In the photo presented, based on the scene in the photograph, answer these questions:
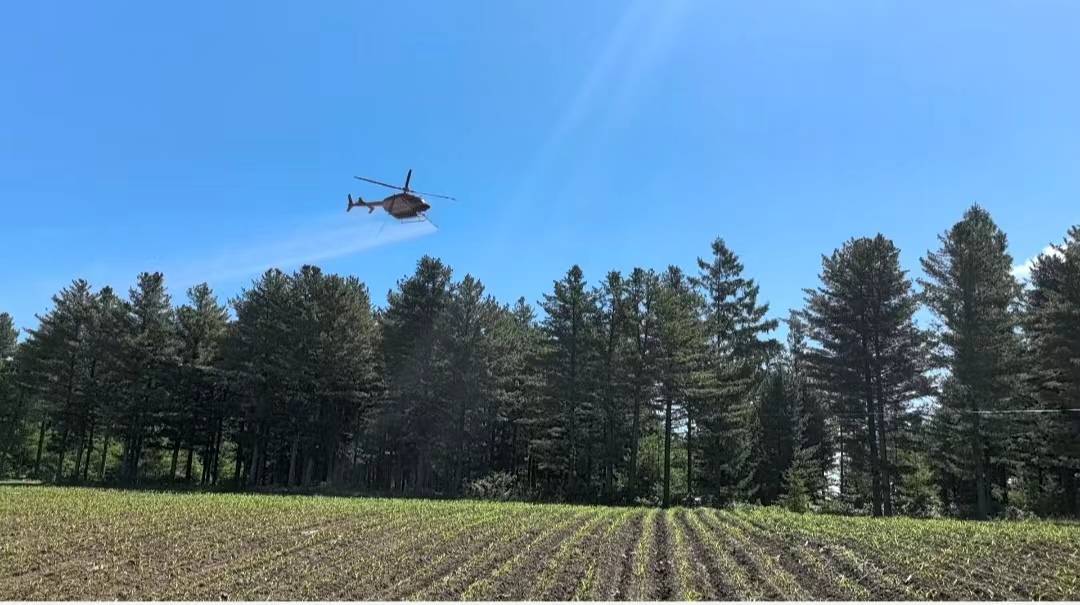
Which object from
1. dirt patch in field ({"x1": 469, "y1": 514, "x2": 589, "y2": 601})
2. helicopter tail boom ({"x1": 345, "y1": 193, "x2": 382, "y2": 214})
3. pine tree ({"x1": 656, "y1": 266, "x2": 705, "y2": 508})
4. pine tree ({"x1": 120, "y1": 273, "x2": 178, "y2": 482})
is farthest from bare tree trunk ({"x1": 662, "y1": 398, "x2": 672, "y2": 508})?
pine tree ({"x1": 120, "y1": 273, "x2": 178, "y2": 482})

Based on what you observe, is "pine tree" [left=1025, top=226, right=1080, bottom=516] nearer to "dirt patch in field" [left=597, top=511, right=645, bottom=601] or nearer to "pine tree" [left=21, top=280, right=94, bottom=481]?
"dirt patch in field" [left=597, top=511, right=645, bottom=601]

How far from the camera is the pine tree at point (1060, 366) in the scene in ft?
81.3

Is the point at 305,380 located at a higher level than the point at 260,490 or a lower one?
higher

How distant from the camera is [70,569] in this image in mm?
10297

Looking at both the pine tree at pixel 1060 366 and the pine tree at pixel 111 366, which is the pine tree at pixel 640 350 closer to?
the pine tree at pixel 1060 366

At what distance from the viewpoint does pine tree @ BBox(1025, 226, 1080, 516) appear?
24.8 metres

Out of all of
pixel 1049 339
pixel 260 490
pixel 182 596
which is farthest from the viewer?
pixel 260 490

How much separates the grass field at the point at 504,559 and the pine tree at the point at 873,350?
45.4ft

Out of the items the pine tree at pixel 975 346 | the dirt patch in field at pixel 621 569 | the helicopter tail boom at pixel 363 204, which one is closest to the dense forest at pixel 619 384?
the pine tree at pixel 975 346

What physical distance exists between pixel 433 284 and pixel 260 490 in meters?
15.0

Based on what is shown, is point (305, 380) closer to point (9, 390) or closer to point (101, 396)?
point (101, 396)

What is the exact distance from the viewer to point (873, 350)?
3172 centimetres

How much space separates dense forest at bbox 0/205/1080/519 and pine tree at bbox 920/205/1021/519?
0.31ft

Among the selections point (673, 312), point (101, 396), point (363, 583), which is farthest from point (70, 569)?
point (101, 396)
